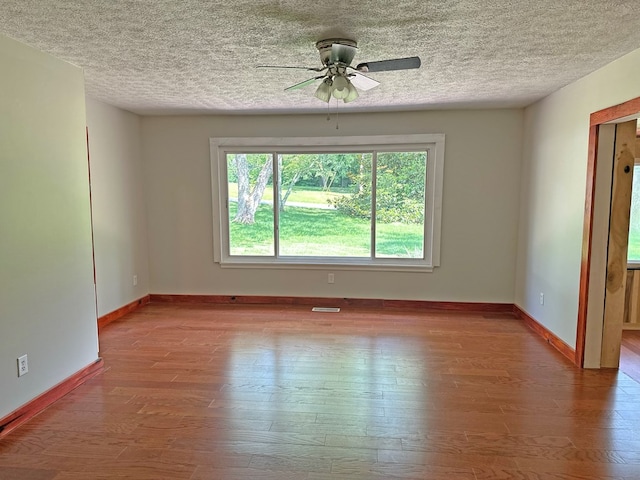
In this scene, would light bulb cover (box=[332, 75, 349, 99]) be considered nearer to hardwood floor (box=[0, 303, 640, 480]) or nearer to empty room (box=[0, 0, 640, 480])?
empty room (box=[0, 0, 640, 480])

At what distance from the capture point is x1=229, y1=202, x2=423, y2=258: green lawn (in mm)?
4965

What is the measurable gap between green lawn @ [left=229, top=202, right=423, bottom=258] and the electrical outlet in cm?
281

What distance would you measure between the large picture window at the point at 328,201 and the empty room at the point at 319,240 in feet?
0.09

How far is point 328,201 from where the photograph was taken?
502cm

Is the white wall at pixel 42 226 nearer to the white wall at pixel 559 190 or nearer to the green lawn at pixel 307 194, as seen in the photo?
the green lawn at pixel 307 194

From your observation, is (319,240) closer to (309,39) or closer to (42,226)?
(309,39)

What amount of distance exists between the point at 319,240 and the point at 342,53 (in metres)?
2.87

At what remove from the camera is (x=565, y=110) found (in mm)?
3602

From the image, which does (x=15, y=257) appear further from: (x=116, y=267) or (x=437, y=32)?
(x=437, y=32)

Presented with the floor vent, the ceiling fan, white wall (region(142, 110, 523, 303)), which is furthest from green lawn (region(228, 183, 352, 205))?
the ceiling fan

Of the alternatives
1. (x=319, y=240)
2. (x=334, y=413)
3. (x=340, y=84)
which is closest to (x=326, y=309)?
(x=319, y=240)

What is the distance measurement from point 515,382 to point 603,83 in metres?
2.32

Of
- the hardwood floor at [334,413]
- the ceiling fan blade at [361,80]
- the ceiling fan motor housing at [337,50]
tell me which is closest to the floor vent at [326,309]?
the hardwood floor at [334,413]

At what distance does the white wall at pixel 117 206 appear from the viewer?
413 cm
